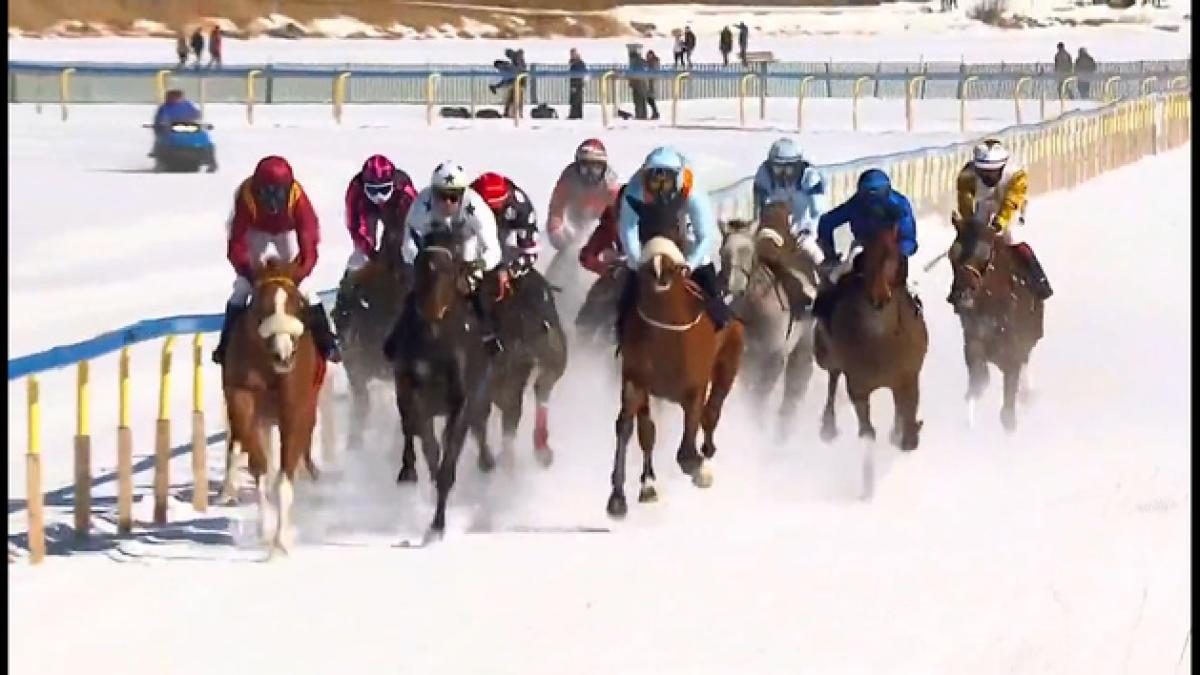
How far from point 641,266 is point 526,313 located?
43.9 inches

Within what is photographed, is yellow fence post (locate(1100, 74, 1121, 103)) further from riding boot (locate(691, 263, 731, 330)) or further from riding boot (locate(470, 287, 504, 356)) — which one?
riding boot (locate(470, 287, 504, 356))

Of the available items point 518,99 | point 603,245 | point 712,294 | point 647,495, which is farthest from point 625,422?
point 518,99

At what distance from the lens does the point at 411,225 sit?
10445 millimetres

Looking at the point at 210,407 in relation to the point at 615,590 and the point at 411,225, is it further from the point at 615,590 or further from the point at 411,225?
the point at 615,590

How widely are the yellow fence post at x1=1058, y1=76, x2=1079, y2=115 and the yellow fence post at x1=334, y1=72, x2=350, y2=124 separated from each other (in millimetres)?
14445

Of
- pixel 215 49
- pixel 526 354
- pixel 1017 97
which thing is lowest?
pixel 526 354

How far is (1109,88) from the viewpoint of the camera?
4375cm

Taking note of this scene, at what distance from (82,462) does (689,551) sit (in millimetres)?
2508

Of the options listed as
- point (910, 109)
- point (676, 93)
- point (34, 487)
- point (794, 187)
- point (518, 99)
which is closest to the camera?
point (34, 487)

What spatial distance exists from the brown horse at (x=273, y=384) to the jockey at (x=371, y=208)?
1.85 meters

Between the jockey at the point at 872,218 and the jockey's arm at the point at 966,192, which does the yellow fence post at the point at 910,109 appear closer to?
the jockey's arm at the point at 966,192

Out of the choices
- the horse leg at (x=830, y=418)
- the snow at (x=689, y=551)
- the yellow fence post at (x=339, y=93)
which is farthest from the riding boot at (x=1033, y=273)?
the yellow fence post at (x=339, y=93)

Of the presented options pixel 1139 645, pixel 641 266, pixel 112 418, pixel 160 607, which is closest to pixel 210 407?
pixel 112 418

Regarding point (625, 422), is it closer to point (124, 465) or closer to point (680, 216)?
point (680, 216)
